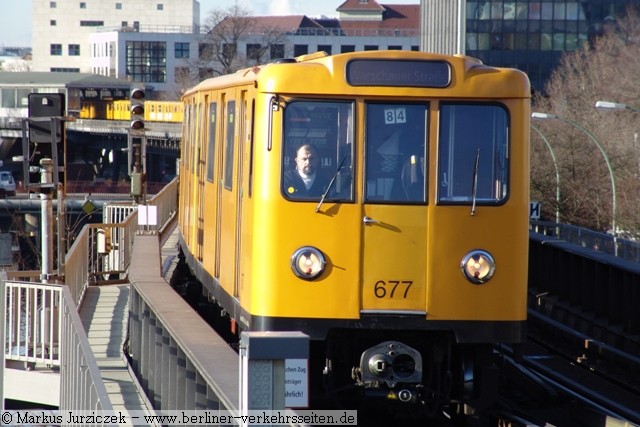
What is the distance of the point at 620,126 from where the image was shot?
51938 mm

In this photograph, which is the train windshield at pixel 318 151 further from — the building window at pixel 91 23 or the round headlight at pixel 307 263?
the building window at pixel 91 23

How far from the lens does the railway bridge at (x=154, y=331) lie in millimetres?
7188

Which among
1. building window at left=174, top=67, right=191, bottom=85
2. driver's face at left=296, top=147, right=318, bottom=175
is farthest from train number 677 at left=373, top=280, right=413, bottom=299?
building window at left=174, top=67, right=191, bottom=85

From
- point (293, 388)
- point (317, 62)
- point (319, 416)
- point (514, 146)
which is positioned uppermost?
point (317, 62)

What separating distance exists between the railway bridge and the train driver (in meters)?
1.32

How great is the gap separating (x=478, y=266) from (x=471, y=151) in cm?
96

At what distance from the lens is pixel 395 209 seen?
35.9 ft

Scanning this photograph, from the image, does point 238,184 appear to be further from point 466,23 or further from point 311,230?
point 466,23

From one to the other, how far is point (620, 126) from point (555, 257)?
1317 inches

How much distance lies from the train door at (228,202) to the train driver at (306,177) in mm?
1378

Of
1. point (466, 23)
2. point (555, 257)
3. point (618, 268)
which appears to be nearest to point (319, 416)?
point (618, 268)

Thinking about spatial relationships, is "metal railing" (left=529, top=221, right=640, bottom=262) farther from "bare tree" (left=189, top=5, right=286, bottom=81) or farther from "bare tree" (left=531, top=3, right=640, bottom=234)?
"bare tree" (left=189, top=5, right=286, bottom=81)

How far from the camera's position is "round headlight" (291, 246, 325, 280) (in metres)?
10.9

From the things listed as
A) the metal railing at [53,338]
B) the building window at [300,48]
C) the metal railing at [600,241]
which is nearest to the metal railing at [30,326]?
the metal railing at [53,338]
